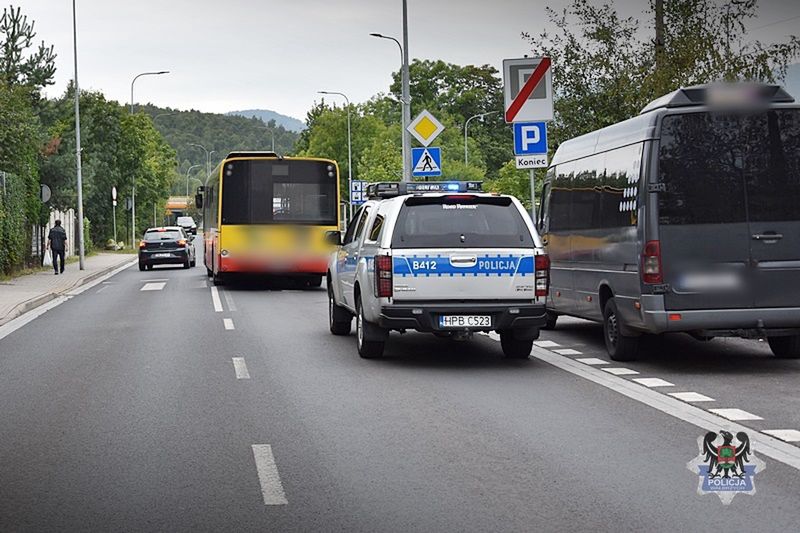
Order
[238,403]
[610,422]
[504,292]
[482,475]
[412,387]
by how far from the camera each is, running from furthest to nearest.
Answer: [504,292], [412,387], [238,403], [610,422], [482,475]

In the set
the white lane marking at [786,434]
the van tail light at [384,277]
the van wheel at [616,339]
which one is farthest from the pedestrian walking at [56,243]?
the white lane marking at [786,434]

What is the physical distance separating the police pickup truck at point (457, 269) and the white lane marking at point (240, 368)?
1.45m

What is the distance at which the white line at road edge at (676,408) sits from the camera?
834 centimetres

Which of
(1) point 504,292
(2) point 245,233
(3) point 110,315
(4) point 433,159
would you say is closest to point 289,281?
(2) point 245,233

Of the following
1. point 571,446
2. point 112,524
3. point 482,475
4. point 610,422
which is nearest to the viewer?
point 112,524

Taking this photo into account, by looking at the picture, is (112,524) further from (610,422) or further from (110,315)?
(110,315)

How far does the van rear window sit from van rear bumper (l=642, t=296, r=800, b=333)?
159cm

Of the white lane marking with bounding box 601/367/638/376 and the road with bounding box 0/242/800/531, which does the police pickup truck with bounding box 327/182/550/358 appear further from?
the white lane marking with bounding box 601/367/638/376

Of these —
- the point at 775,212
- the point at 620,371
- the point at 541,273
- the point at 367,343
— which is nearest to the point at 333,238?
the point at 367,343

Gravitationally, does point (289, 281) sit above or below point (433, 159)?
below

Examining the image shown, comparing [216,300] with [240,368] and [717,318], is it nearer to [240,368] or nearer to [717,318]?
[240,368]

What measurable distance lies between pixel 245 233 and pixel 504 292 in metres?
16.3

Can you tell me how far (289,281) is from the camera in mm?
33750

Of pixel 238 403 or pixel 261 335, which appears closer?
pixel 238 403
